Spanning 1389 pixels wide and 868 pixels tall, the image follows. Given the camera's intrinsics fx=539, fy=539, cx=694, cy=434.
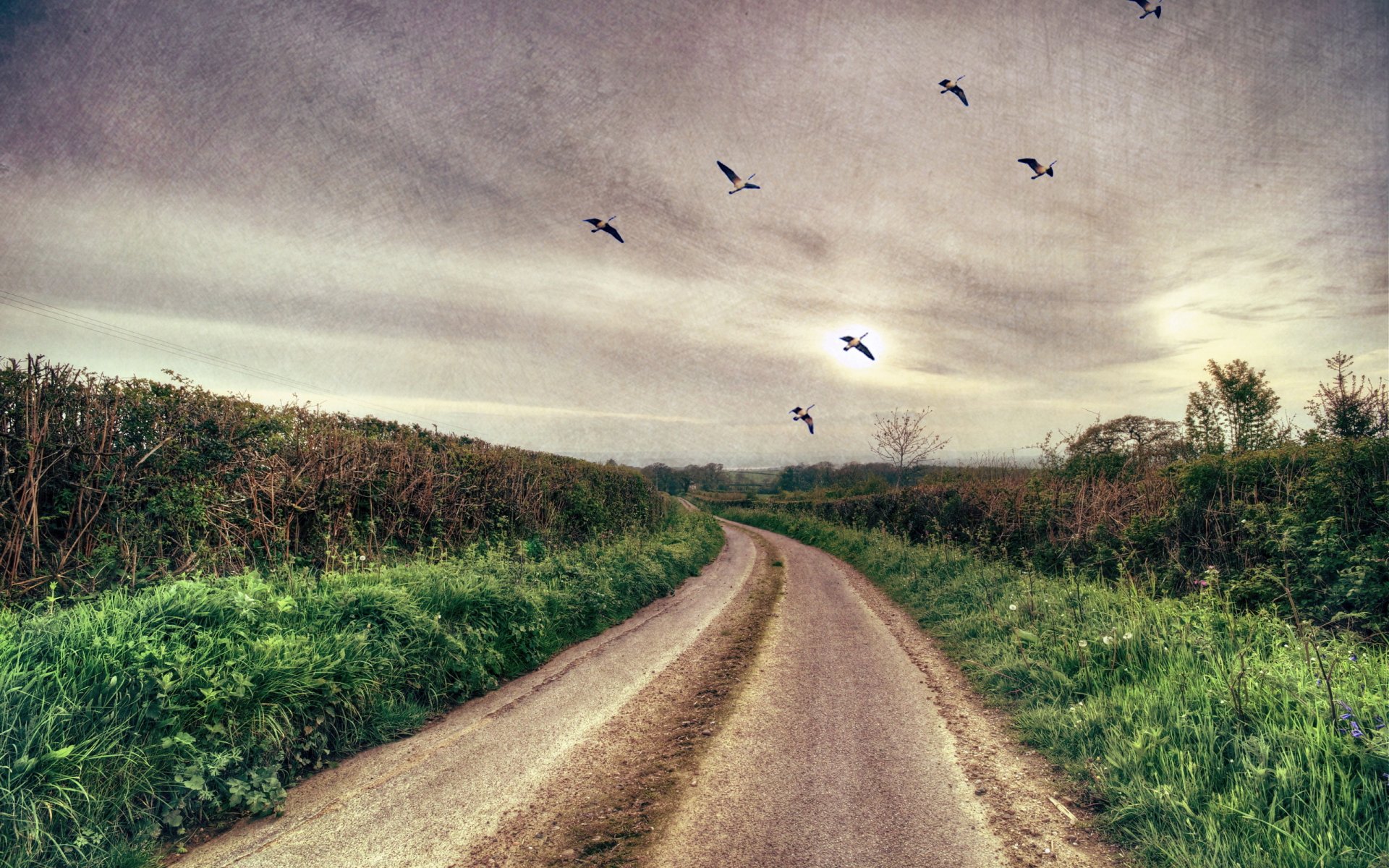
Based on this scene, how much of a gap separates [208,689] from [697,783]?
3.73m

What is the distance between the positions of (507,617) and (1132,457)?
1411cm

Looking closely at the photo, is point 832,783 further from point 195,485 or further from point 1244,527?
point 1244,527

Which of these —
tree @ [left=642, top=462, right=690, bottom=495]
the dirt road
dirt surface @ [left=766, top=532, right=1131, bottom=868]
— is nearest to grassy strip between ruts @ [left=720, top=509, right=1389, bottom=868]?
dirt surface @ [left=766, top=532, right=1131, bottom=868]

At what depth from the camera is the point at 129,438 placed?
5977mm

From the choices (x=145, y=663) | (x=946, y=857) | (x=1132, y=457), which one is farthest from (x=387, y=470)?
(x=1132, y=457)

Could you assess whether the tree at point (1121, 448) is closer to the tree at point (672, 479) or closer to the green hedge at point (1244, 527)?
the green hedge at point (1244, 527)

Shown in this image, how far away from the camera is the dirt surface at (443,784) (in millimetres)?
3402

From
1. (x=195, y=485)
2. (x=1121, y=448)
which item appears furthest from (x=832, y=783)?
(x=1121, y=448)

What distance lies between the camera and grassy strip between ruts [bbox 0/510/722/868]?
3.20 meters

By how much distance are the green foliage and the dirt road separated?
372 cm

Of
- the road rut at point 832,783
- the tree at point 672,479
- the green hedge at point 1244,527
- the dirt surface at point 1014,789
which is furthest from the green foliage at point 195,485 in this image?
the tree at point 672,479

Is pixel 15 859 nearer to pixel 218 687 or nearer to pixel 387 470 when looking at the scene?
pixel 218 687

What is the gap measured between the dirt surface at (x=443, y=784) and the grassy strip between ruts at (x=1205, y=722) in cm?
417

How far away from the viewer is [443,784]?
4.18 metres
